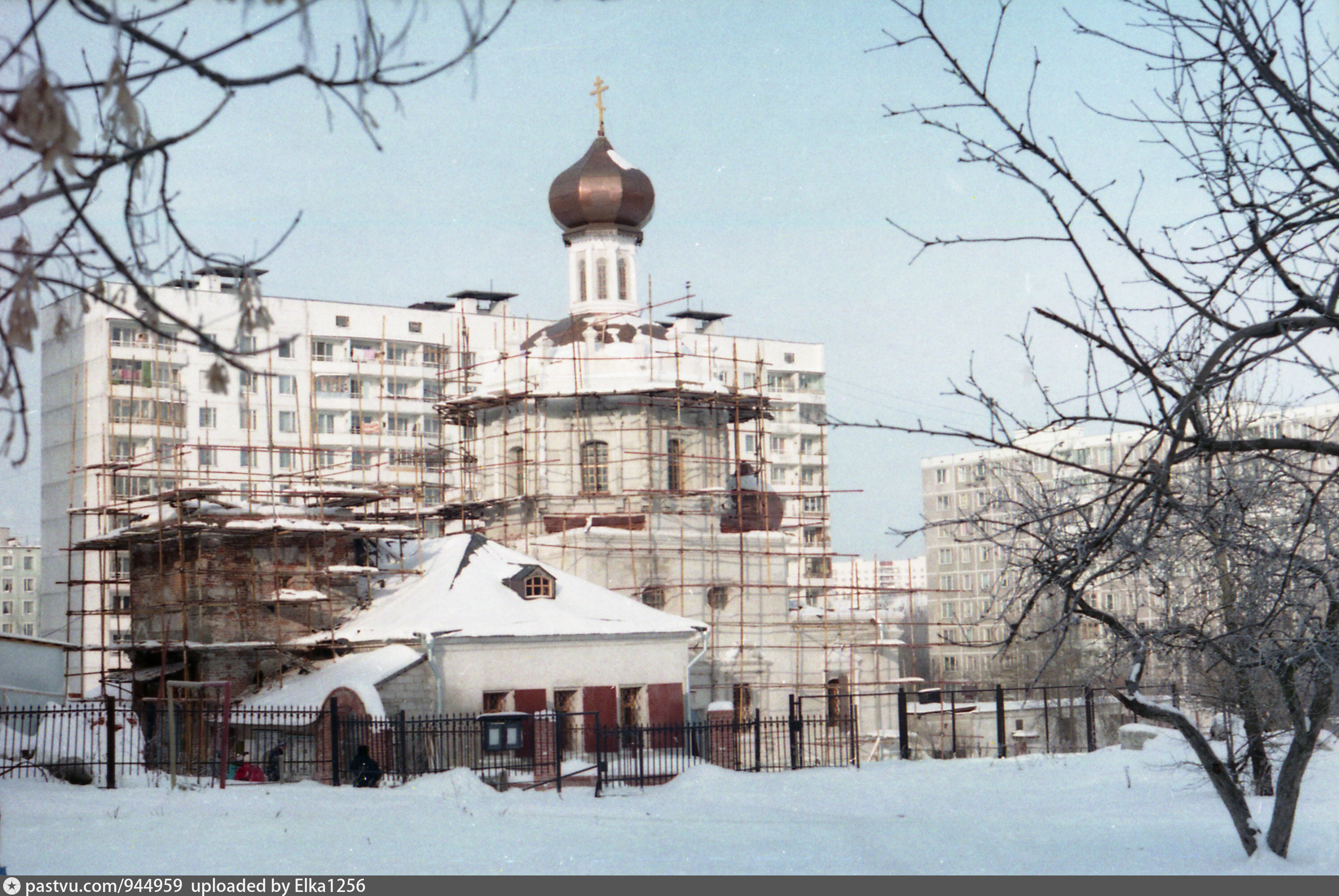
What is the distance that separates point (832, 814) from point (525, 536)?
18.5 m

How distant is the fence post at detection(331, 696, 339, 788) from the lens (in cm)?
2103

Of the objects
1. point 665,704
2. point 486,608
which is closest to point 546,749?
point 486,608

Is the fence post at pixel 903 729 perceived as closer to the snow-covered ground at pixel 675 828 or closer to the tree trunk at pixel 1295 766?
the snow-covered ground at pixel 675 828

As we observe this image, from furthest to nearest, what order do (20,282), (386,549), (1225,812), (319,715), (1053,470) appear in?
1. (1053,470)
2. (386,549)
3. (319,715)
4. (1225,812)
5. (20,282)

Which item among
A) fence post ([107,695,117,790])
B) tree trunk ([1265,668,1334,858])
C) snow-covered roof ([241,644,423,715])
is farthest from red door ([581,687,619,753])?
tree trunk ([1265,668,1334,858])

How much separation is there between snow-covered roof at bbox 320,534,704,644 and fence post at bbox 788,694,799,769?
4.86 meters

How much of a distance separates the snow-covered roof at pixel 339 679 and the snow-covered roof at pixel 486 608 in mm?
604

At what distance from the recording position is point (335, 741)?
21422mm

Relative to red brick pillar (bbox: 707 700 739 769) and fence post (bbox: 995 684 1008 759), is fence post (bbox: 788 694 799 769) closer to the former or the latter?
red brick pillar (bbox: 707 700 739 769)

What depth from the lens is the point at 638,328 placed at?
36.6 meters

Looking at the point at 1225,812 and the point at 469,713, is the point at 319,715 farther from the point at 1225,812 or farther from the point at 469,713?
the point at 1225,812

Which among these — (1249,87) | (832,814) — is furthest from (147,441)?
(1249,87)

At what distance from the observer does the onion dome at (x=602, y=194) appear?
37.5 metres

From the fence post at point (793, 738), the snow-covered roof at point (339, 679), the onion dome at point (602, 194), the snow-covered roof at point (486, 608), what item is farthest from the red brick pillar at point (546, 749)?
the onion dome at point (602, 194)
